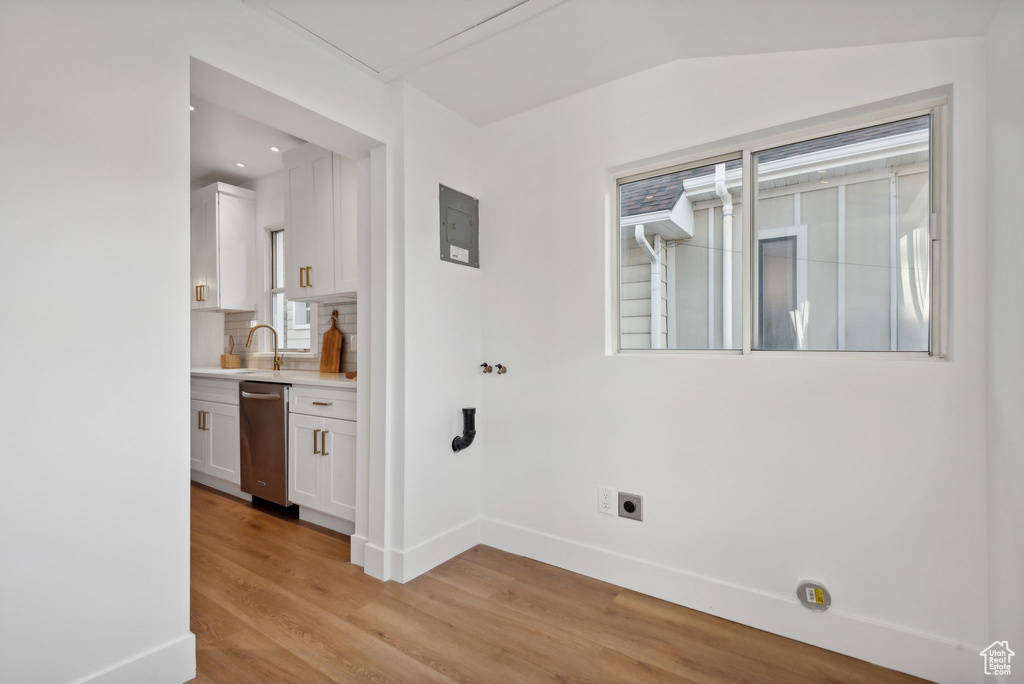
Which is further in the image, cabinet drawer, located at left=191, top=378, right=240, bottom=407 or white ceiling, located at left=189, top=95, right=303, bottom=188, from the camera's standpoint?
cabinet drawer, located at left=191, top=378, right=240, bottom=407

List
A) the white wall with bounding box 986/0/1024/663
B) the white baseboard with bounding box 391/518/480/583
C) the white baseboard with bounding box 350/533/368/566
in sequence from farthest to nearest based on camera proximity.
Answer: the white baseboard with bounding box 350/533/368/566 < the white baseboard with bounding box 391/518/480/583 < the white wall with bounding box 986/0/1024/663

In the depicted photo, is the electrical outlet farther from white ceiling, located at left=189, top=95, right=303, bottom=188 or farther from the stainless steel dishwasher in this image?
white ceiling, located at left=189, top=95, right=303, bottom=188

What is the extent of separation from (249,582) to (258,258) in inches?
121

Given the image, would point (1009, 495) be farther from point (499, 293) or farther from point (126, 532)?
point (126, 532)

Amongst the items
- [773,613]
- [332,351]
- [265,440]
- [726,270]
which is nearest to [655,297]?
[726,270]

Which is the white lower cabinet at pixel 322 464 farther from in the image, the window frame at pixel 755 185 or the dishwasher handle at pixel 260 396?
the window frame at pixel 755 185

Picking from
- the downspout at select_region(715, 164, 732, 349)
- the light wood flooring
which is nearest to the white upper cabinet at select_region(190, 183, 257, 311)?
the light wood flooring

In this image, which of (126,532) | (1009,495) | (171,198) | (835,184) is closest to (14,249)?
(171,198)

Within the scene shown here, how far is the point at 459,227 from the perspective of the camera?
2.71 m

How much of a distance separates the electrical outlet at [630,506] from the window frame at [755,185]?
654mm

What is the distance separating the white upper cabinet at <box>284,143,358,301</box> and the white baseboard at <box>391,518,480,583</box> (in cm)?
165

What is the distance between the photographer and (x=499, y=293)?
2.76m

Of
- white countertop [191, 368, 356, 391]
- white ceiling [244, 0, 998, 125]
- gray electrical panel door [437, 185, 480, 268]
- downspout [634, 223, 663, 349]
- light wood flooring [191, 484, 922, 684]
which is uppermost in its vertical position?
white ceiling [244, 0, 998, 125]

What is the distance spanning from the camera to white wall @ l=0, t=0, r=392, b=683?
137 centimetres
